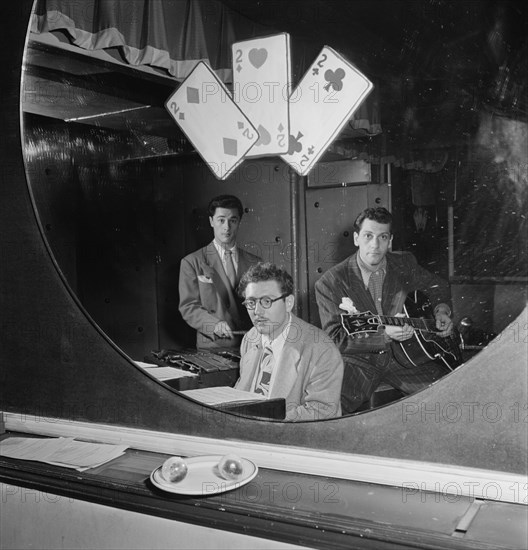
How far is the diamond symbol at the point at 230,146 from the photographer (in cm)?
148

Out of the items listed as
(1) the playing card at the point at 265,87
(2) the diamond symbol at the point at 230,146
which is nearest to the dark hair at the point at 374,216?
(1) the playing card at the point at 265,87

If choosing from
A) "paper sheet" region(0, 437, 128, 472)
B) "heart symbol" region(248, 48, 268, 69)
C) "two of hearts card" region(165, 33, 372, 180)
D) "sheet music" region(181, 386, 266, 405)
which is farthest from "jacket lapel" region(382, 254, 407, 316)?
"paper sheet" region(0, 437, 128, 472)

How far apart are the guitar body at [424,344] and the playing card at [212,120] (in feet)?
1.57

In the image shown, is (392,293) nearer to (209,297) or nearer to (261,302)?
(261,302)

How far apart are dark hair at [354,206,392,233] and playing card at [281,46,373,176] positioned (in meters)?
0.15

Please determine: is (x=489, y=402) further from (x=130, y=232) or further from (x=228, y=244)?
(x=130, y=232)

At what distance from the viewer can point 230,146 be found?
4.87 feet

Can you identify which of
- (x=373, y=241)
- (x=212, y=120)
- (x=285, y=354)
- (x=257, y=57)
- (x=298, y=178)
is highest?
(x=257, y=57)

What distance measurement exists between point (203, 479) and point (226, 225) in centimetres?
52

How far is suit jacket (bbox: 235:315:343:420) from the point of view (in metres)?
1.39

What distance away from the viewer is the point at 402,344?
129cm

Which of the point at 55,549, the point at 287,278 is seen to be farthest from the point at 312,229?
the point at 55,549

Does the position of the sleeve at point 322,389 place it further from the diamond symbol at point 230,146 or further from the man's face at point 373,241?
the diamond symbol at point 230,146

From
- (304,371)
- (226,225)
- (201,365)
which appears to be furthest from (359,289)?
(201,365)
